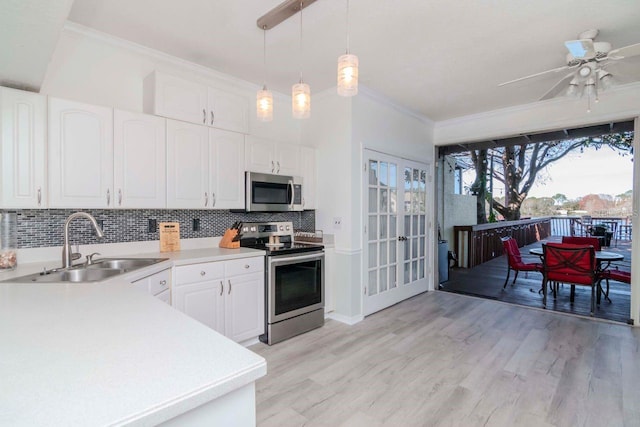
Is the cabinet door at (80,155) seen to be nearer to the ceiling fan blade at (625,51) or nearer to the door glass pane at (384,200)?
the door glass pane at (384,200)

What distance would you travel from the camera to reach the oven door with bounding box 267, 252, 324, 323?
3.02m

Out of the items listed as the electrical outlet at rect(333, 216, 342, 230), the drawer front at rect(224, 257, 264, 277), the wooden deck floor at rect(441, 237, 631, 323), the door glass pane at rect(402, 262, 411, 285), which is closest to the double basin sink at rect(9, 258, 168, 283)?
the drawer front at rect(224, 257, 264, 277)

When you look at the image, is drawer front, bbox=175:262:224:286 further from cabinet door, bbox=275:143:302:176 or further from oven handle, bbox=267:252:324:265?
cabinet door, bbox=275:143:302:176

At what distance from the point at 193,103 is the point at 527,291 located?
17.7 ft

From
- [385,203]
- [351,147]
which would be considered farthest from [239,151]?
[385,203]

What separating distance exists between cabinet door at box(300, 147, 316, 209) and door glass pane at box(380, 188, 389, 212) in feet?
2.93

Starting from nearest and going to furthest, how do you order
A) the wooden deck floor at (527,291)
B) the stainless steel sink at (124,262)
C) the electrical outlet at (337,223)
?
the stainless steel sink at (124,262), the electrical outlet at (337,223), the wooden deck floor at (527,291)

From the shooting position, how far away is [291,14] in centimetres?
223

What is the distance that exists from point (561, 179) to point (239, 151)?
9440 millimetres

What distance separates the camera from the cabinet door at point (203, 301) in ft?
8.03

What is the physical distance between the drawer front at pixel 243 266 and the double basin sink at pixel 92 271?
53 cm

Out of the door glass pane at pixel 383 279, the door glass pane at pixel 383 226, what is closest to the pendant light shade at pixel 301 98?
the door glass pane at pixel 383 226

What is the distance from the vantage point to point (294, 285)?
10.6ft

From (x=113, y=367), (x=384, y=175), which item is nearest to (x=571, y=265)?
(x=384, y=175)
